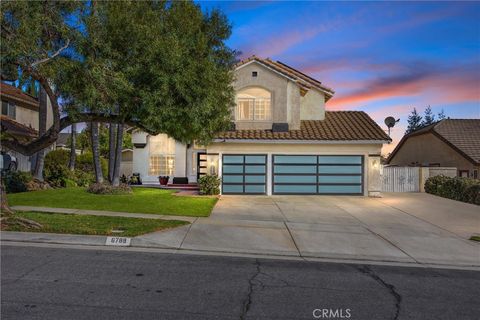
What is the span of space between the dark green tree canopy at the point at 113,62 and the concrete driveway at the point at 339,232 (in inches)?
131

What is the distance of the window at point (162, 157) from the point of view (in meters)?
28.7

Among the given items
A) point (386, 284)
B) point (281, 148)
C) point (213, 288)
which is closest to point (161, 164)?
point (281, 148)

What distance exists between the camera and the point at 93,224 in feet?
35.6

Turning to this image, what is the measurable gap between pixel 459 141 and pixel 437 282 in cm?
2322

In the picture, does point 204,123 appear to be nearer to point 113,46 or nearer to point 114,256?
point 113,46

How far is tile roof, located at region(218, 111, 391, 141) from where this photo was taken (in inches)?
818

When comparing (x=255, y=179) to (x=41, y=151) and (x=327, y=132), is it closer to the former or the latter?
(x=327, y=132)

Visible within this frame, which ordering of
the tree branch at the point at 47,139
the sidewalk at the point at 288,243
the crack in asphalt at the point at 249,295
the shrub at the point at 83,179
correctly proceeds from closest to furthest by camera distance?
the crack in asphalt at the point at 249,295
the sidewalk at the point at 288,243
the tree branch at the point at 47,139
the shrub at the point at 83,179

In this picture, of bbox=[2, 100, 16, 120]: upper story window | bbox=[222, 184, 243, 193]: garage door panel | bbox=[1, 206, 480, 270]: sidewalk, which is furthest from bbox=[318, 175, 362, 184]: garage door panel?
bbox=[2, 100, 16, 120]: upper story window

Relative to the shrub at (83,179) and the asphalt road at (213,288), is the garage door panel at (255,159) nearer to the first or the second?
the shrub at (83,179)

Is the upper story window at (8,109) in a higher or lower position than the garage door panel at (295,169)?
higher

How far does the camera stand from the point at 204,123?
12.5 meters

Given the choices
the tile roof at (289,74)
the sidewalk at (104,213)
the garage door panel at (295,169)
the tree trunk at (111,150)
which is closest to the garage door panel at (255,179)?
the garage door panel at (295,169)

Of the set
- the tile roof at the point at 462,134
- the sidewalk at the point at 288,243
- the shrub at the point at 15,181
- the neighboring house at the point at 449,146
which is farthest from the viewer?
the tile roof at the point at 462,134
